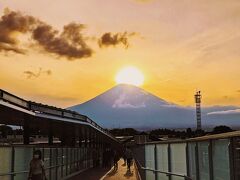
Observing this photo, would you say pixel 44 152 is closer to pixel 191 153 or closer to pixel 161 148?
pixel 161 148

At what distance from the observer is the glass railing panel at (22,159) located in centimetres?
1825

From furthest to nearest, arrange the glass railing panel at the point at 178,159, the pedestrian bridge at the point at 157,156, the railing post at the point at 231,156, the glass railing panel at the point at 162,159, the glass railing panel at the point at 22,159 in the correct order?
1. the glass railing panel at the point at 22,159
2. the glass railing panel at the point at 162,159
3. the glass railing panel at the point at 178,159
4. the pedestrian bridge at the point at 157,156
5. the railing post at the point at 231,156

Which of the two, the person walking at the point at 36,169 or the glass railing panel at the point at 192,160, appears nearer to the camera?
the glass railing panel at the point at 192,160

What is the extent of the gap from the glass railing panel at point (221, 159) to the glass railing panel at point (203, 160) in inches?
26.0

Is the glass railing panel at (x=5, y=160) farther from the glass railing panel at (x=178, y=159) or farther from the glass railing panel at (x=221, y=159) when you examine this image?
the glass railing panel at (x=221, y=159)

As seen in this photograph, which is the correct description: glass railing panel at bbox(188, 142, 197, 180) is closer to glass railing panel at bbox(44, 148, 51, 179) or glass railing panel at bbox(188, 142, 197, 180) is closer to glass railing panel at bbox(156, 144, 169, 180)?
glass railing panel at bbox(156, 144, 169, 180)

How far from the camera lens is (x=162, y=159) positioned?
53.3ft

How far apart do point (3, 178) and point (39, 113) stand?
18726 millimetres

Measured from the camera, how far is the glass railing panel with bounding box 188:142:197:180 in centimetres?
1048

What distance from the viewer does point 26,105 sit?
31.9m

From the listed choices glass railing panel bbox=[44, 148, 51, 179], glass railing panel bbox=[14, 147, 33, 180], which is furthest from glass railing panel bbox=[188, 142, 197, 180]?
glass railing panel bbox=[44, 148, 51, 179]

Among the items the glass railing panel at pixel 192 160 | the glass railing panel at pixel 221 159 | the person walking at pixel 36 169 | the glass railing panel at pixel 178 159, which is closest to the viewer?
the glass railing panel at pixel 221 159

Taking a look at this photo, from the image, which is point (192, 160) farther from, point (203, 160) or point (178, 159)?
point (178, 159)

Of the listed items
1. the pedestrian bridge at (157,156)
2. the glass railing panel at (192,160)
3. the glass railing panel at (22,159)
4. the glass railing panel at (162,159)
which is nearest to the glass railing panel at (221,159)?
the pedestrian bridge at (157,156)
